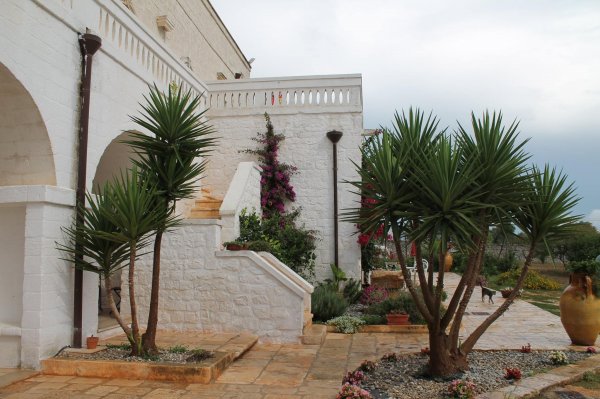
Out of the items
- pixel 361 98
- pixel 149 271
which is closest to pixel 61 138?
pixel 149 271

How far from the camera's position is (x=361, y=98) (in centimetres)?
1123

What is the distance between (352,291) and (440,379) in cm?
519

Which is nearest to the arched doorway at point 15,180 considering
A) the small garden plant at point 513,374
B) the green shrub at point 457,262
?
the small garden plant at point 513,374

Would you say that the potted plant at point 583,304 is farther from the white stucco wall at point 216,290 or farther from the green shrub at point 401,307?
the white stucco wall at point 216,290

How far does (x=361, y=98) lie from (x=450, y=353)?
699 cm

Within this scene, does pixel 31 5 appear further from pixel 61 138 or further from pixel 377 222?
pixel 377 222

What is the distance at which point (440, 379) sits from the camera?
17.1 ft

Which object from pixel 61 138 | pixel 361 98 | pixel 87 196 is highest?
pixel 361 98

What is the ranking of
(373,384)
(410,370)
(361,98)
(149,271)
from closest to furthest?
(373,384), (410,370), (149,271), (361,98)

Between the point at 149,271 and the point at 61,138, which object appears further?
the point at 149,271

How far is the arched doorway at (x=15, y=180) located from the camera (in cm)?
592

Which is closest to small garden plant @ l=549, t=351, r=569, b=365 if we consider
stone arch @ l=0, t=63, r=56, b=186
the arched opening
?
stone arch @ l=0, t=63, r=56, b=186

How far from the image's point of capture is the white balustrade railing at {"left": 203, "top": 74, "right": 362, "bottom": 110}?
37.0 ft

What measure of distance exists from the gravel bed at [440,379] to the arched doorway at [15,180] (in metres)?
4.22
